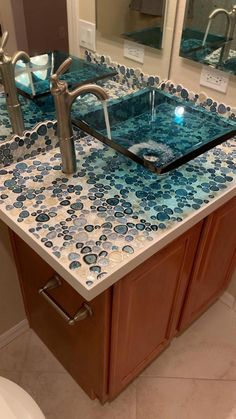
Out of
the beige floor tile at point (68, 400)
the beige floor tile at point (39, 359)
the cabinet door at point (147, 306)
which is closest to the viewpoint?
the cabinet door at point (147, 306)

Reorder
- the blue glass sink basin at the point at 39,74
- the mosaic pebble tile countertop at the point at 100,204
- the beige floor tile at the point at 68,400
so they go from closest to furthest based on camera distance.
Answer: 1. the mosaic pebble tile countertop at the point at 100,204
2. the blue glass sink basin at the point at 39,74
3. the beige floor tile at the point at 68,400

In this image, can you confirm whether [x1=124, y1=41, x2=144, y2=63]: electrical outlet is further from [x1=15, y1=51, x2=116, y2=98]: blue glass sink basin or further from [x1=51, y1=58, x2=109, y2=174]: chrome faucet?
[x1=51, y1=58, x2=109, y2=174]: chrome faucet

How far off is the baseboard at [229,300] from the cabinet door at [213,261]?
129 millimetres

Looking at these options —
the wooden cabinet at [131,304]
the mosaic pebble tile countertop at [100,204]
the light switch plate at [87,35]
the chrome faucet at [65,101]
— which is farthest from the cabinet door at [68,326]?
the light switch plate at [87,35]

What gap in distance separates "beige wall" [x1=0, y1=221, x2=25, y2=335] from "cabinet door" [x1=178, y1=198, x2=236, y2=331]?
0.65 metres

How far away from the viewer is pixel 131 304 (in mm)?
1006

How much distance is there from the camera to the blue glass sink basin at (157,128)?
3.48ft

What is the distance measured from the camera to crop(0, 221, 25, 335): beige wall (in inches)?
49.7

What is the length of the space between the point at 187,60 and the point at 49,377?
1.34m

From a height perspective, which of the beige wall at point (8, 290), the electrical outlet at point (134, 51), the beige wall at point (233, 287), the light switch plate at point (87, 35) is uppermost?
the light switch plate at point (87, 35)

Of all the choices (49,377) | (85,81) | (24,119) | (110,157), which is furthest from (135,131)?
(49,377)

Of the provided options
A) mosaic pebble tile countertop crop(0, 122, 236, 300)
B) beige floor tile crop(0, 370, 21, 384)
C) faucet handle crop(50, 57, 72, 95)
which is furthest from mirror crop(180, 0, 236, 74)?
beige floor tile crop(0, 370, 21, 384)

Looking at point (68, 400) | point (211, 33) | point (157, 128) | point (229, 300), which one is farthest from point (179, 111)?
point (68, 400)

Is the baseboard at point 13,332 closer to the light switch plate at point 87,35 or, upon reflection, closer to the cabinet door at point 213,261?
the cabinet door at point 213,261
